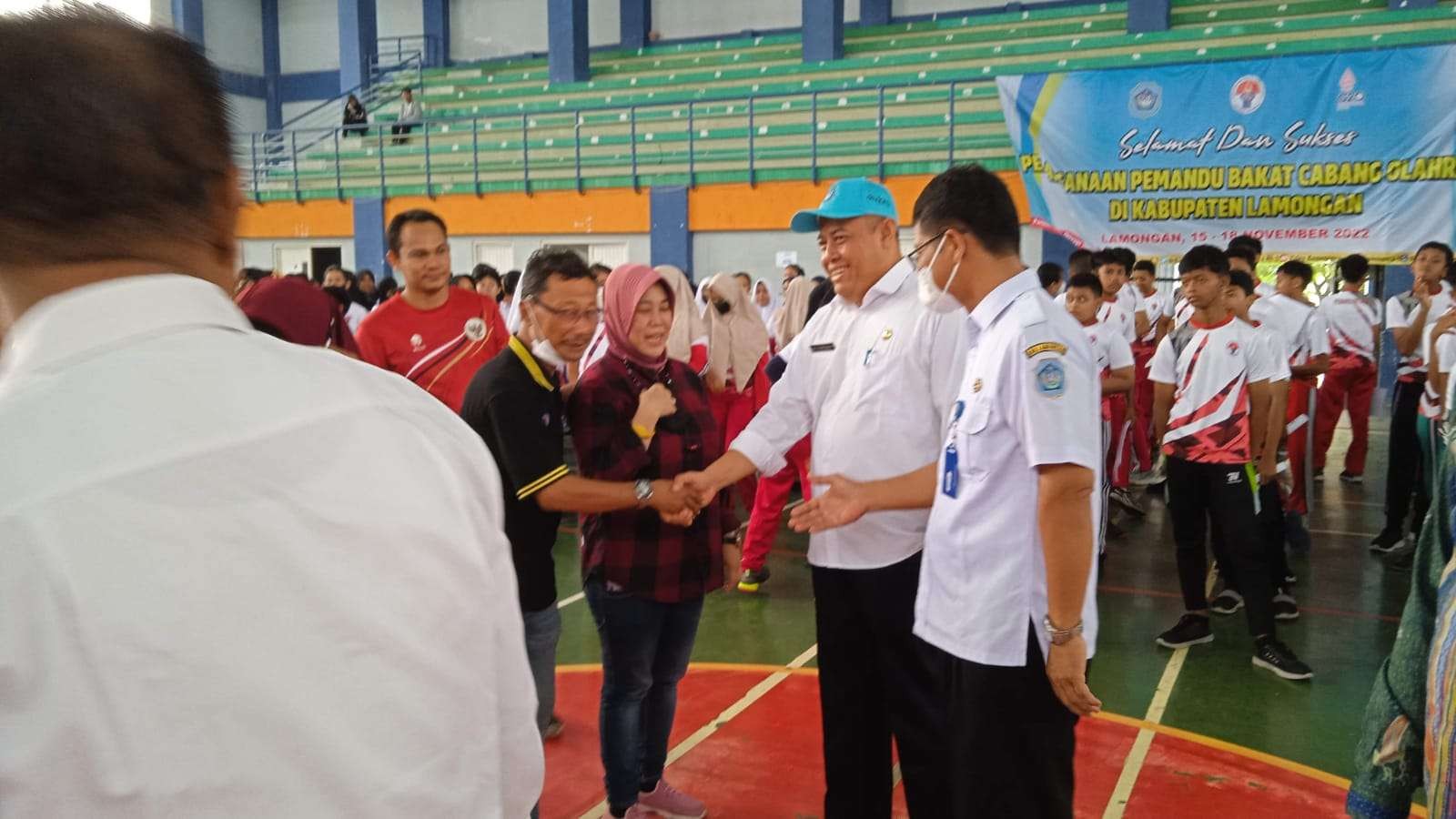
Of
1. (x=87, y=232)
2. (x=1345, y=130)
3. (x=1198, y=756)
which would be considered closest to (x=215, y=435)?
(x=87, y=232)

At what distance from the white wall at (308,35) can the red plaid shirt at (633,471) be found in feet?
90.4

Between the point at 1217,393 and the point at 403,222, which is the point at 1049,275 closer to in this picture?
the point at 1217,393

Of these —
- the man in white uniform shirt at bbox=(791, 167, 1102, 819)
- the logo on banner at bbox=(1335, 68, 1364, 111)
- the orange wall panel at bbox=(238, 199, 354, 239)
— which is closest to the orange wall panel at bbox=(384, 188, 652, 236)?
the orange wall panel at bbox=(238, 199, 354, 239)

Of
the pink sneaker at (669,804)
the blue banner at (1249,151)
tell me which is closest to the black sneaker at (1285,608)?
the pink sneaker at (669,804)

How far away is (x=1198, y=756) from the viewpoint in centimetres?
381

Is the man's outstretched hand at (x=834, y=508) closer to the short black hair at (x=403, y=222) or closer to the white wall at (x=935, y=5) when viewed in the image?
the short black hair at (x=403, y=222)

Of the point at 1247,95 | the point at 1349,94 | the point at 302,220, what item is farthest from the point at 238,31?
the point at 1349,94

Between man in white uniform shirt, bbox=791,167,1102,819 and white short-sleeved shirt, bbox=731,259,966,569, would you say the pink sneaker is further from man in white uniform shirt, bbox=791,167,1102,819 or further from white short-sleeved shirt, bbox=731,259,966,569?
man in white uniform shirt, bbox=791,167,1102,819

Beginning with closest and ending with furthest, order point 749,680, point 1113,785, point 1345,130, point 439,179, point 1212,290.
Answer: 1. point 1113,785
2. point 749,680
3. point 1212,290
4. point 1345,130
5. point 439,179

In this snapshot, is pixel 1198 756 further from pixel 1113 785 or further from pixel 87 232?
pixel 87 232

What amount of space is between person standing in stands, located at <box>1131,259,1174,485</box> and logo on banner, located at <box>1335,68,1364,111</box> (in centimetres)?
271

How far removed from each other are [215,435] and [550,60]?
2156cm

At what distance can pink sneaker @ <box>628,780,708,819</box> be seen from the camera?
3377mm

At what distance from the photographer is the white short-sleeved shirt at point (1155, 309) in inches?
370
